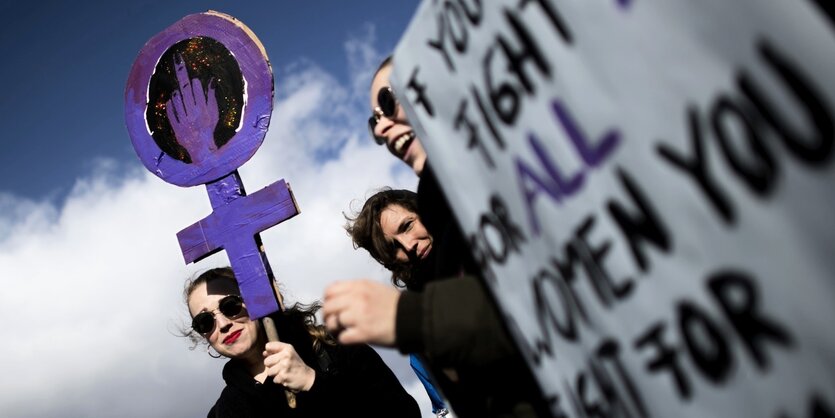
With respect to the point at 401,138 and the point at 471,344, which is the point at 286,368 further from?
the point at 471,344

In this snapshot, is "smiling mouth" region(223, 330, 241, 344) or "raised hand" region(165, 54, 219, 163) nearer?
"raised hand" region(165, 54, 219, 163)

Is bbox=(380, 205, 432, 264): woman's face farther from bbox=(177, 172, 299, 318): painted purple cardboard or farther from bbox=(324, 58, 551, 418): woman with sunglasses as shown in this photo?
bbox=(324, 58, 551, 418): woman with sunglasses

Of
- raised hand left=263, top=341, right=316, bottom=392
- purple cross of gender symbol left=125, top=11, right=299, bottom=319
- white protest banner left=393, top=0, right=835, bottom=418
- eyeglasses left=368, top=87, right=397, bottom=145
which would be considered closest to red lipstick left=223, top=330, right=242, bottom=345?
purple cross of gender symbol left=125, top=11, right=299, bottom=319

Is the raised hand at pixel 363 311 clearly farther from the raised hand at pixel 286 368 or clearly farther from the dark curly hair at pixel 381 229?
the dark curly hair at pixel 381 229

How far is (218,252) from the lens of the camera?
8.66 feet

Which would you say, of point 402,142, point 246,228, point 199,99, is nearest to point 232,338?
point 246,228

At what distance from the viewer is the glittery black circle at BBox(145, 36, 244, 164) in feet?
8.60

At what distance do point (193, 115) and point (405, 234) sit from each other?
3.89 feet

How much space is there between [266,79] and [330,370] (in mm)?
1347

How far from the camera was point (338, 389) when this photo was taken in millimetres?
2646

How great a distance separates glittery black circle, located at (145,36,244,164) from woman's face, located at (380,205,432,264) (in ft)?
3.15

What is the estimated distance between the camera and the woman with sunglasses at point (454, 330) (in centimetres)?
111

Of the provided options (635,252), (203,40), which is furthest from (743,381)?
(203,40)

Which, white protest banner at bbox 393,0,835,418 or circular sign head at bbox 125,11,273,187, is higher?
circular sign head at bbox 125,11,273,187
